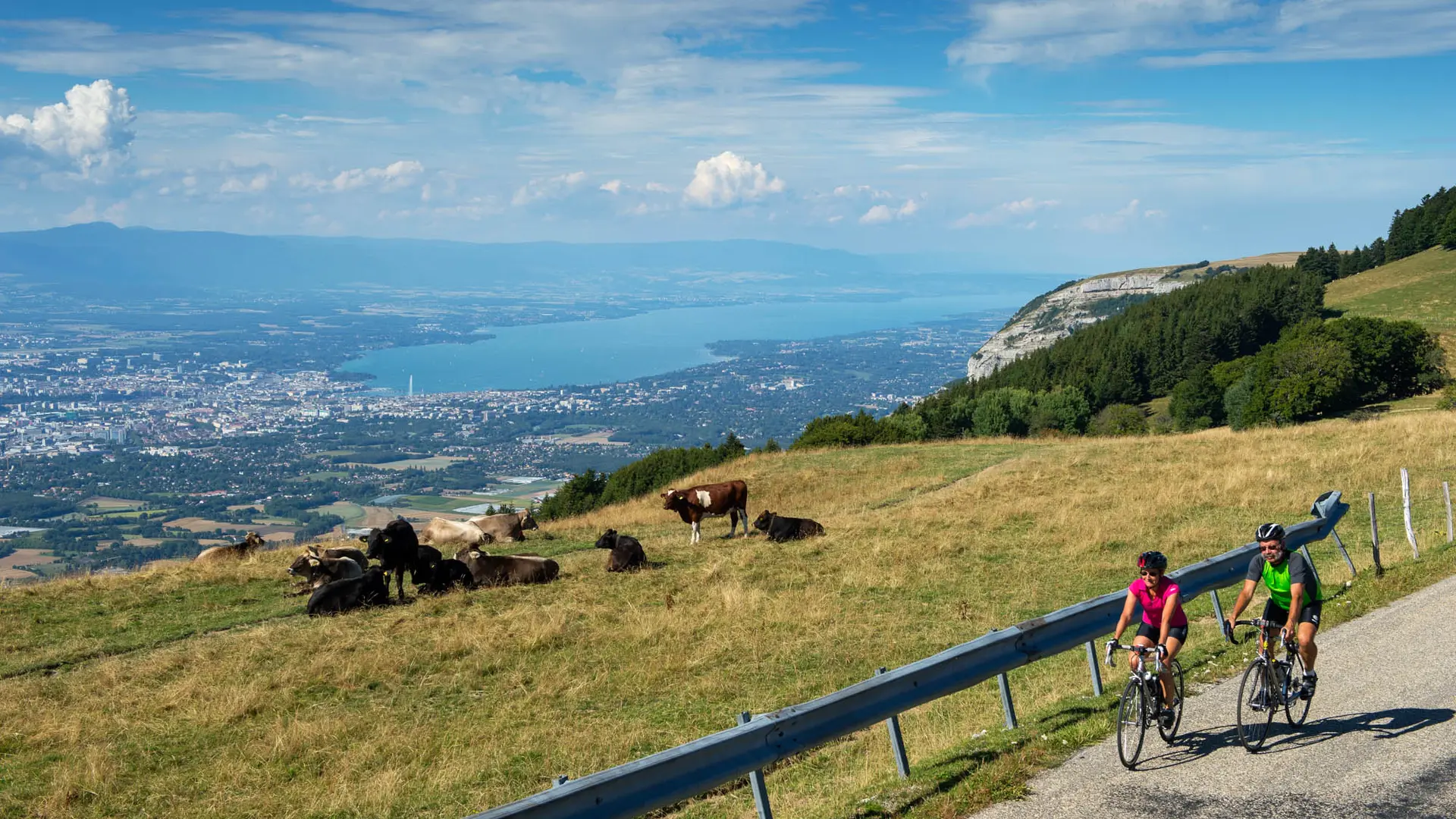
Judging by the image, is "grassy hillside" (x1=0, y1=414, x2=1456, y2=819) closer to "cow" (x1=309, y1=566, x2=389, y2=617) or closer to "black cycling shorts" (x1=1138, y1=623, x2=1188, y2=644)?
"cow" (x1=309, y1=566, x2=389, y2=617)

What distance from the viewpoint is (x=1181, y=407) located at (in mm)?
90312

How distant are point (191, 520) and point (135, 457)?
50.9 meters

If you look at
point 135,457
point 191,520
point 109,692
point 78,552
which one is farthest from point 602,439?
point 109,692

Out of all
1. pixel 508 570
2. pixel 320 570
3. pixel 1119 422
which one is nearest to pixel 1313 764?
pixel 508 570

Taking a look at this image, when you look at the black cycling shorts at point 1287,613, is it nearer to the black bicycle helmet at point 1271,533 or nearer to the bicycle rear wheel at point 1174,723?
the black bicycle helmet at point 1271,533

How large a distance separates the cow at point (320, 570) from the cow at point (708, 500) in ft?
25.8

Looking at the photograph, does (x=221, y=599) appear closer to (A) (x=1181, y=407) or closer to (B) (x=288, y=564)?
(B) (x=288, y=564)

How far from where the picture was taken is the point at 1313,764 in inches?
302

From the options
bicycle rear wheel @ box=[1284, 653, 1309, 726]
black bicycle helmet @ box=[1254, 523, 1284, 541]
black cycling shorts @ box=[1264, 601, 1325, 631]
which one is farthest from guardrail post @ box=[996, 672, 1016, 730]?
black bicycle helmet @ box=[1254, 523, 1284, 541]

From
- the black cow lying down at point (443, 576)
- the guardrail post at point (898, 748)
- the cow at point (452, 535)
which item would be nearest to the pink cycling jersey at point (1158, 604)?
the guardrail post at point (898, 748)

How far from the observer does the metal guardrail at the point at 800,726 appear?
6.13 metres

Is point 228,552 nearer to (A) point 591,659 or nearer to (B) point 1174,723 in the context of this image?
(A) point 591,659

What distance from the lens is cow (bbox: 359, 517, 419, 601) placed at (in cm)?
1767

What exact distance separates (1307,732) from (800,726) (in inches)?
182
